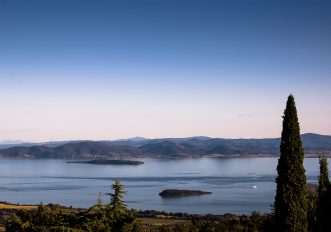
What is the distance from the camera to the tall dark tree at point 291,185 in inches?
714

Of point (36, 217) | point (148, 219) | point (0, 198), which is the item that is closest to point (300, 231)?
point (36, 217)

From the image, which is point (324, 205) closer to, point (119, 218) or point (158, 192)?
point (119, 218)

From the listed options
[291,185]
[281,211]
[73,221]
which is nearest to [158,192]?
[281,211]

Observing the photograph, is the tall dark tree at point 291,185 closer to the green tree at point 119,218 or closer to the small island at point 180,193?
the green tree at point 119,218

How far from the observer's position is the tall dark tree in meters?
18.1

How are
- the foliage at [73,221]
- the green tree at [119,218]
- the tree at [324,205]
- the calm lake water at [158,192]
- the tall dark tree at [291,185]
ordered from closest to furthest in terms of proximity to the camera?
the foliage at [73,221] → the green tree at [119,218] → the tall dark tree at [291,185] → the tree at [324,205] → the calm lake water at [158,192]

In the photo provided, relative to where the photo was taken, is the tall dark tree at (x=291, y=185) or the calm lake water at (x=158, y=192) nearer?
the tall dark tree at (x=291, y=185)

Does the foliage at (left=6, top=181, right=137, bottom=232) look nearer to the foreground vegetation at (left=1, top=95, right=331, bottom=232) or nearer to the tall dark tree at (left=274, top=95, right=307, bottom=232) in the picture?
the foreground vegetation at (left=1, top=95, right=331, bottom=232)

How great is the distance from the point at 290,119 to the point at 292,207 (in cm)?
331

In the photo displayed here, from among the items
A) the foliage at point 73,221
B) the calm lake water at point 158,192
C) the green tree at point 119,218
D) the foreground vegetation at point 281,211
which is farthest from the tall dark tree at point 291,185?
the calm lake water at point 158,192

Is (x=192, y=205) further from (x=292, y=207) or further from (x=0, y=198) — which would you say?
(x=292, y=207)

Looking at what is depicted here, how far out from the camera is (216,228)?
1919 inches

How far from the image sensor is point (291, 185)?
720 inches

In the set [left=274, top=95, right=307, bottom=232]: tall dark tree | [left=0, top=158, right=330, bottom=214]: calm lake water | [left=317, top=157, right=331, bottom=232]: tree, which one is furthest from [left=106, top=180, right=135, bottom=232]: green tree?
[left=0, top=158, right=330, bottom=214]: calm lake water
